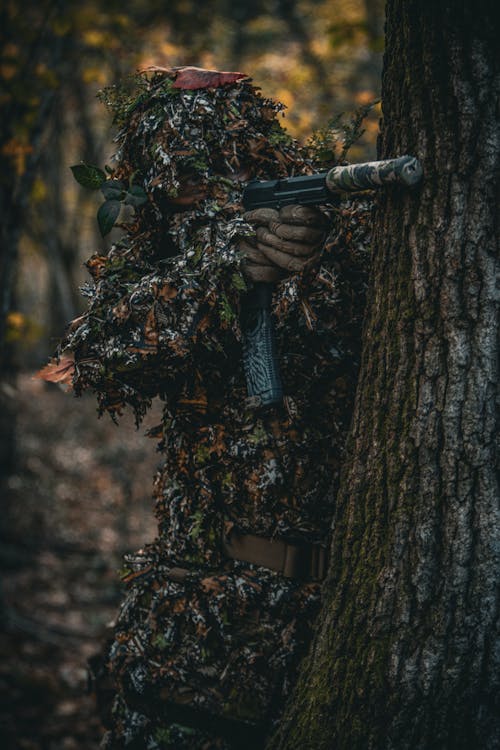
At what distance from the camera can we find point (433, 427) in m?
1.73

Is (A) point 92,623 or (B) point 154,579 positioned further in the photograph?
(A) point 92,623

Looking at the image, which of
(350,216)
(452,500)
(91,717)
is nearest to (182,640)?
(452,500)

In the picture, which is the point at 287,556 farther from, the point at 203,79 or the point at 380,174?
the point at 203,79

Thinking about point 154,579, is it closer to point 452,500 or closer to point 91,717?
point 452,500

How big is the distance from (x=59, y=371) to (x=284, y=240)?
0.87 meters

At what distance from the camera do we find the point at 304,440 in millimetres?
2080

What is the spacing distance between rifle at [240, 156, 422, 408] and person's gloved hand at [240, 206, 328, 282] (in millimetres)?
42

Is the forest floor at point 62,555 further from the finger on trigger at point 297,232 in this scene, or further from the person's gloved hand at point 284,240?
the finger on trigger at point 297,232

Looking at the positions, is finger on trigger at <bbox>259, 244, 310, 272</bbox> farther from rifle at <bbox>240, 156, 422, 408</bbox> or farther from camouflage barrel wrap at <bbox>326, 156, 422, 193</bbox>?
camouflage barrel wrap at <bbox>326, 156, 422, 193</bbox>

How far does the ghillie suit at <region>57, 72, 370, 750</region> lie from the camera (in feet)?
6.60

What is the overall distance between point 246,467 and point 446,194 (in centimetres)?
103

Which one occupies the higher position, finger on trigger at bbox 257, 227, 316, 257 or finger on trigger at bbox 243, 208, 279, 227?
finger on trigger at bbox 243, 208, 279, 227

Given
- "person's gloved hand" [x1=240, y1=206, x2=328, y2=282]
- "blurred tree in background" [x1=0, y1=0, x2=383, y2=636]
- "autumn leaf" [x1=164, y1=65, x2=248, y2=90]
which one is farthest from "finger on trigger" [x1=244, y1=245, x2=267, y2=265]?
"blurred tree in background" [x1=0, y1=0, x2=383, y2=636]

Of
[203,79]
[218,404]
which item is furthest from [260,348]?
[203,79]
